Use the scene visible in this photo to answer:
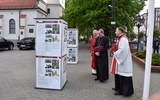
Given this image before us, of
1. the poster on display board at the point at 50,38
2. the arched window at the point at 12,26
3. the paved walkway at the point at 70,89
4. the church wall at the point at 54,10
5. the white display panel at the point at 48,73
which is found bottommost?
the paved walkway at the point at 70,89

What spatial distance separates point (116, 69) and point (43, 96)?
86.0 inches

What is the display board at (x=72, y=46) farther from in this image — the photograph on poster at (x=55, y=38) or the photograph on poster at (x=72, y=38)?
the photograph on poster at (x=55, y=38)

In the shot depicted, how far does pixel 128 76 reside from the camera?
6148mm

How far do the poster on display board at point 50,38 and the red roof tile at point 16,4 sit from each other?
3771 centimetres

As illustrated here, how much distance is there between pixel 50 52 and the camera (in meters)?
6.75

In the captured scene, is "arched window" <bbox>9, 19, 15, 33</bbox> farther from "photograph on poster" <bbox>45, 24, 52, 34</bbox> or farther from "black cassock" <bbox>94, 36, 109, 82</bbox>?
"photograph on poster" <bbox>45, 24, 52, 34</bbox>

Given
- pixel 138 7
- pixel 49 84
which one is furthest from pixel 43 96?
pixel 138 7

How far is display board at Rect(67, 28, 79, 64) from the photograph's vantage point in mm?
13250

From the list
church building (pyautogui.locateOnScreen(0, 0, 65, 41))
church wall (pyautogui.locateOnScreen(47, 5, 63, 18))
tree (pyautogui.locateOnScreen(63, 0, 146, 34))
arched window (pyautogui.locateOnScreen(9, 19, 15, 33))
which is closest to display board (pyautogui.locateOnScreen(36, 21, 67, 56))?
tree (pyautogui.locateOnScreen(63, 0, 146, 34))

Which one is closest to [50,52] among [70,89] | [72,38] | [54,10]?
[70,89]

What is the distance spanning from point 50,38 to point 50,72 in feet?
3.47

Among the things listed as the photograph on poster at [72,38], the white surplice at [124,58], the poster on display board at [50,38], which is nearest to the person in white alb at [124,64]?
the white surplice at [124,58]

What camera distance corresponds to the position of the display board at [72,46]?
1325cm

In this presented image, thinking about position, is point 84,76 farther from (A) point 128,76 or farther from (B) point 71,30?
(B) point 71,30
